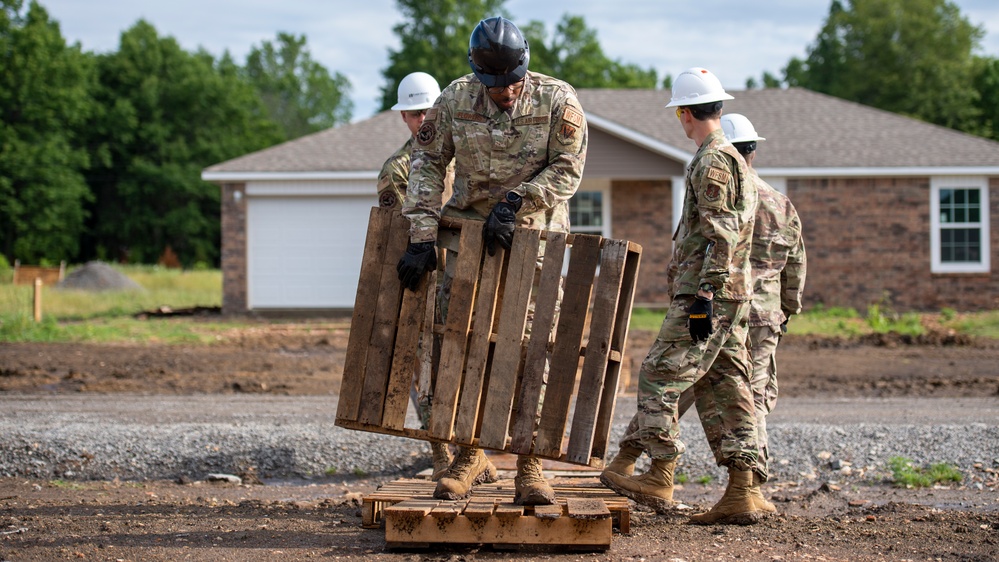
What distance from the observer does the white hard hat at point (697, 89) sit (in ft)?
17.5

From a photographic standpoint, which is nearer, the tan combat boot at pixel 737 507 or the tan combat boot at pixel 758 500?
the tan combat boot at pixel 737 507

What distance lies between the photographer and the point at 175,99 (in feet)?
174

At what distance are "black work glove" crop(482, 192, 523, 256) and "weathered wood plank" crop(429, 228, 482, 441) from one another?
62 mm

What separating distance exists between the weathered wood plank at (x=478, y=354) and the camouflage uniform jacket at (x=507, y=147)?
1.15 feet

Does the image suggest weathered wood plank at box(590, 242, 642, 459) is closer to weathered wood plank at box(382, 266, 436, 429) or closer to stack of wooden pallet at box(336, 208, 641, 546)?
stack of wooden pallet at box(336, 208, 641, 546)

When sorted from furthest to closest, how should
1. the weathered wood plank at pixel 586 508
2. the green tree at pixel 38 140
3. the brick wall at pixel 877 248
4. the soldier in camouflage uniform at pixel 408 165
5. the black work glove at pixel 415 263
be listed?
1. the green tree at pixel 38 140
2. the brick wall at pixel 877 248
3. the soldier in camouflage uniform at pixel 408 165
4. the black work glove at pixel 415 263
5. the weathered wood plank at pixel 586 508

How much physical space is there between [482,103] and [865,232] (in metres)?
17.5

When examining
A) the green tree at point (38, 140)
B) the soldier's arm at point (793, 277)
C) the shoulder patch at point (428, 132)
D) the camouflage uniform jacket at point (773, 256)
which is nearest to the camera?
the shoulder patch at point (428, 132)

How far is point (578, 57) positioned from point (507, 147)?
5405cm

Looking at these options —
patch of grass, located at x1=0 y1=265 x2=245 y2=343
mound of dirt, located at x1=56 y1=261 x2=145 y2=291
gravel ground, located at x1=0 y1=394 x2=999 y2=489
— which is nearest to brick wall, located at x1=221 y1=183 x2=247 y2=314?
patch of grass, located at x1=0 y1=265 x2=245 y2=343

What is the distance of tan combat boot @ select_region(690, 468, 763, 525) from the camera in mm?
5324

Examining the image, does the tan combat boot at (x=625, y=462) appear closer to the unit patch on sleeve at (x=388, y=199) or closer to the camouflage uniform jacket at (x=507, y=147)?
the camouflage uniform jacket at (x=507, y=147)

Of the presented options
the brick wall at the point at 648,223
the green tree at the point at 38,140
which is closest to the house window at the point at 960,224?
the brick wall at the point at 648,223

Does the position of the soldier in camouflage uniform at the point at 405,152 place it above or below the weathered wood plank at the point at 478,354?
above
